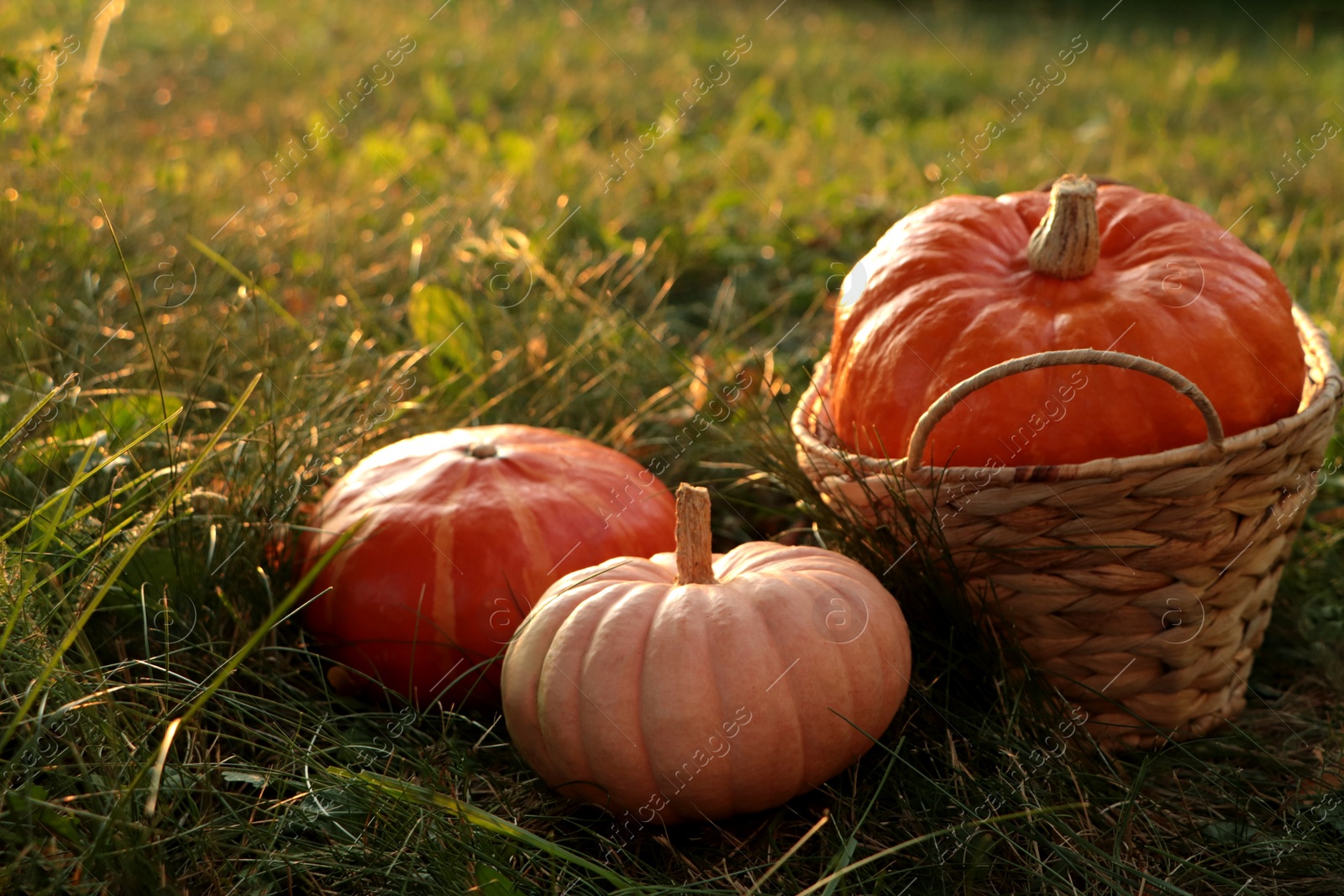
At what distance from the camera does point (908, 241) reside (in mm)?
1905

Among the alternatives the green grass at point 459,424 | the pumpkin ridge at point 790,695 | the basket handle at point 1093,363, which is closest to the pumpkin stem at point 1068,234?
the basket handle at point 1093,363

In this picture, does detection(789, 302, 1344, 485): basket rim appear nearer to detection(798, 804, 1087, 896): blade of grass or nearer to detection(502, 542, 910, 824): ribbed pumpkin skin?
detection(502, 542, 910, 824): ribbed pumpkin skin

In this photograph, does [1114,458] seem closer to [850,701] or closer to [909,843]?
[850,701]

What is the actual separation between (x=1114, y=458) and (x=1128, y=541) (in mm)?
123

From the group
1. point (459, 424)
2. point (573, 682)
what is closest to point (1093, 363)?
point (573, 682)

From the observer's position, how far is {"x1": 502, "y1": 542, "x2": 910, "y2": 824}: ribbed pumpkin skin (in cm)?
146

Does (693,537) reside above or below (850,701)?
above

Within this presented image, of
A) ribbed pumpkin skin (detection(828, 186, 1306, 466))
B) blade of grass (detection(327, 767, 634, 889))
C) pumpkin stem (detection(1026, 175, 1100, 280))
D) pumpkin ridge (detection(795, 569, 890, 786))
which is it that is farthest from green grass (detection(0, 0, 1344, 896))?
pumpkin stem (detection(1026, 175, 1100, 280))

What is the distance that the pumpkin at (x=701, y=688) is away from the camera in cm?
146

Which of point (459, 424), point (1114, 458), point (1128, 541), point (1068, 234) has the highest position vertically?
point (1068, 234)

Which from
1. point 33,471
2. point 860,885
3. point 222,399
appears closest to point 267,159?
point 222,399

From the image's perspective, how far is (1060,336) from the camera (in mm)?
1697

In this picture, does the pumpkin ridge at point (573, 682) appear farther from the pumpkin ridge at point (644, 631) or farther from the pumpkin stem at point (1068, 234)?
the pumpkin stem at point (1068, 234)

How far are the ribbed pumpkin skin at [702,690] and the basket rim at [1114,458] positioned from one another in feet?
0.68
